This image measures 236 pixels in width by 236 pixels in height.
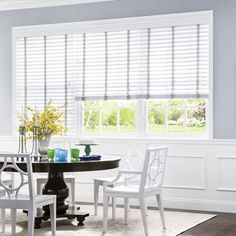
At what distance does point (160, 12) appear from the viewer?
709 centimetres

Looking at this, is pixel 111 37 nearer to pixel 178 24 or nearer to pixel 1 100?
pixel 178 24

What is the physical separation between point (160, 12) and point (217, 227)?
9.33 ft

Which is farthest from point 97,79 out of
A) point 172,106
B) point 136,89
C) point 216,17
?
point 216,17

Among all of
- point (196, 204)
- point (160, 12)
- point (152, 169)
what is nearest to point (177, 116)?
point (196, 204)

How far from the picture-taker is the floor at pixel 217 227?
Answer: 548cm

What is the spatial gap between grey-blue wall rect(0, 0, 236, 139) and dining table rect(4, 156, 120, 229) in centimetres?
180

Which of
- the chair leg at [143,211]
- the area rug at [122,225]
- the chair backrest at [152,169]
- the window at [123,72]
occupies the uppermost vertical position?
the window at [123,72]

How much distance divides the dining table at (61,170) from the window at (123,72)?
67.4 inches

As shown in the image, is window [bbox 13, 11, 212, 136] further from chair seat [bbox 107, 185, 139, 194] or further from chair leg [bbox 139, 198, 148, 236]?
chair leg [bbox 139, 198, 148, 236]

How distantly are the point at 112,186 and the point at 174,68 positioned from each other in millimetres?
1852

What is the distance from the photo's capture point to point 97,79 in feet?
24.5

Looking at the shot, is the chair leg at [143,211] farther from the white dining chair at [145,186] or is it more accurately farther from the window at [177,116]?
the window at [177,116]

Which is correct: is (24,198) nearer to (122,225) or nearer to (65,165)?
(65,165)

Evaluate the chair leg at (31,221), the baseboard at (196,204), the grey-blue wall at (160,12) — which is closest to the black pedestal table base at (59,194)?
the chair leg at (31,221)
